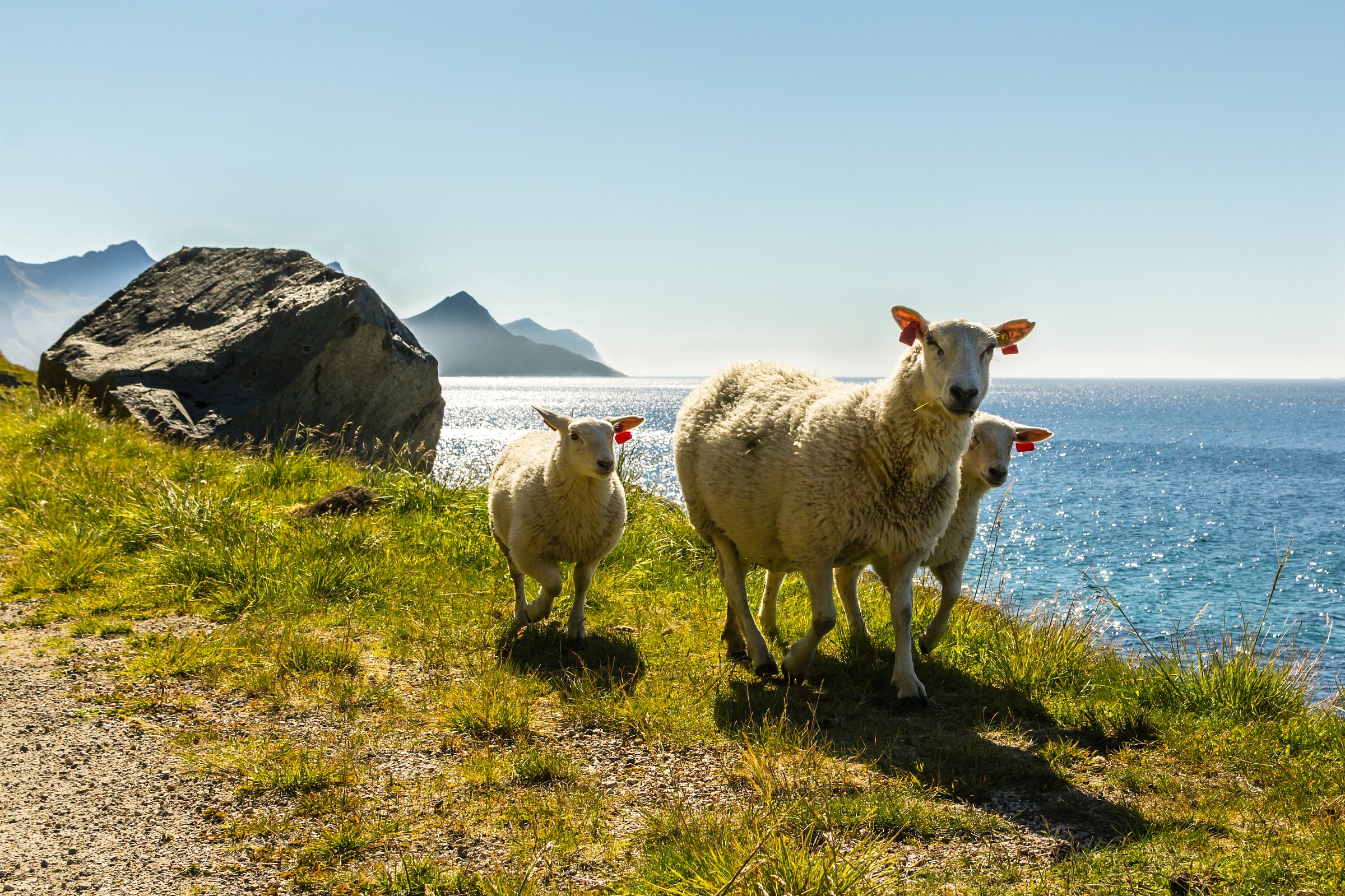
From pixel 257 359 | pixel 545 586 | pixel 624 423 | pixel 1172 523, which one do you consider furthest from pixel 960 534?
pixel 1172 523

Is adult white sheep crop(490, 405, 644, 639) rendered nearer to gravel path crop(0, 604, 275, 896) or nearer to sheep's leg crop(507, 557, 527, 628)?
sheep's leg crop(507, 557, 527, 628)

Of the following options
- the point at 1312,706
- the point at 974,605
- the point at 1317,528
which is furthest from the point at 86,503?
the point at 1317,528

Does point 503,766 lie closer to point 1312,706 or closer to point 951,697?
point 951,697

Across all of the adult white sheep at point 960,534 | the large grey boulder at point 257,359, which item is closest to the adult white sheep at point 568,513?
the adult white sheep at point 960,534

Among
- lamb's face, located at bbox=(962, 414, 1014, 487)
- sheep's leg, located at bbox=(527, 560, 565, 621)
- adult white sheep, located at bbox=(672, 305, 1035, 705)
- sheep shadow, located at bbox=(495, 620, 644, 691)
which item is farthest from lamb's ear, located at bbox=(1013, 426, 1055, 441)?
sheep's leg, located at bbox=(527, 560, 565, 621)

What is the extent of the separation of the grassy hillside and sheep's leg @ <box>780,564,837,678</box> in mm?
259

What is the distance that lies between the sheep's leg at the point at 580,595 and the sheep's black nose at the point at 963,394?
10.4 ft

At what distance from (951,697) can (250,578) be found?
5762 mm

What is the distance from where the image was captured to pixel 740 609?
6.35 metres

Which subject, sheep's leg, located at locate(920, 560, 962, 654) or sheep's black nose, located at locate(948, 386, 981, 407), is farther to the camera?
sheep's leg, located at locate(920, 560, 962, 654)

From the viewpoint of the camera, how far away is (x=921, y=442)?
18.3 ft

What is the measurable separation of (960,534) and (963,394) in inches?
75.8

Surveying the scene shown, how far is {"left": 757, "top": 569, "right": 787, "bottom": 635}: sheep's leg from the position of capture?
7.05 m

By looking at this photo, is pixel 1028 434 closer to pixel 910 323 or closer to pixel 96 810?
pixel 910 323
